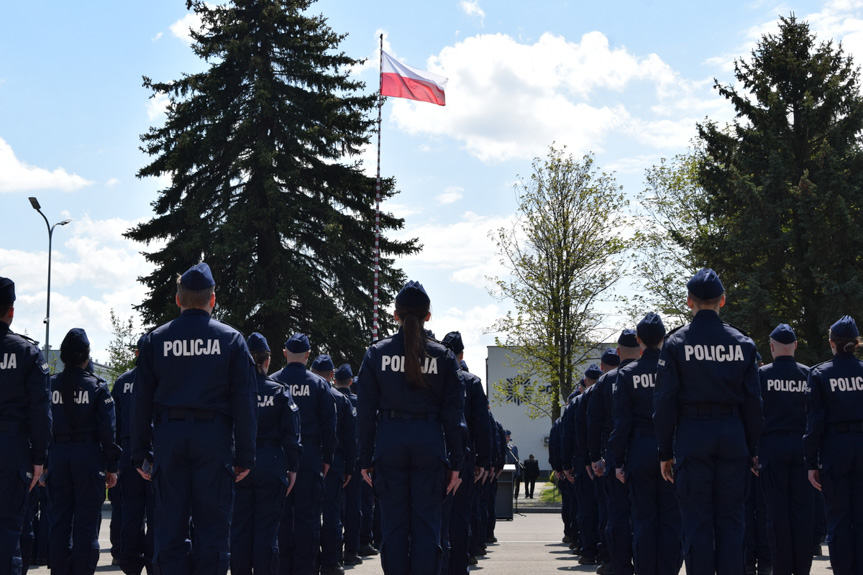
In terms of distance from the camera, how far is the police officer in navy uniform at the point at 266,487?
8.73 metres

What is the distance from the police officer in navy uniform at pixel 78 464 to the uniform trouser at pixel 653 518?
191 inches

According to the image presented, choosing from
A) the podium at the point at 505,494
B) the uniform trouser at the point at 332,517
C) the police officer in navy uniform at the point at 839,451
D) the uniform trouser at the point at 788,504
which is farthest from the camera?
the podium at the point at 505,494

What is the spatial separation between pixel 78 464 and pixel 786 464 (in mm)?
6901

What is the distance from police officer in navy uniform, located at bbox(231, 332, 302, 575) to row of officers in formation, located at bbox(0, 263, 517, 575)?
0.04 ft

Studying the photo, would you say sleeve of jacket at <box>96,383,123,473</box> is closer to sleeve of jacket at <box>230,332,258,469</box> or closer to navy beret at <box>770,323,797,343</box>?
sleeve of jacket at <box>230,332,258,469</box>

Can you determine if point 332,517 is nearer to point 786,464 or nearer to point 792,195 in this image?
point 786,464

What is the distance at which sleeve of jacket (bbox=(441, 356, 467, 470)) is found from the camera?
6.96m

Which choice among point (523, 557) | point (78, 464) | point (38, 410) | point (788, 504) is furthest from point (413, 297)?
point (523, 557)

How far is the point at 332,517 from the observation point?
11.4 meters

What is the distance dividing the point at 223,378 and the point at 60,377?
11.6 ft

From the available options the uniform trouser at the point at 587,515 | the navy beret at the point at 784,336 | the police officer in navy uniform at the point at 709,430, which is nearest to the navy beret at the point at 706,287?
the police officer in navy uniform at the point at 709,430

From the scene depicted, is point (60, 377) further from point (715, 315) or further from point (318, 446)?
point (715, 315)

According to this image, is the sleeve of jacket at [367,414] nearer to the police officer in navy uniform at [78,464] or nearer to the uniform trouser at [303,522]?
the uniform trouser at [303,522]

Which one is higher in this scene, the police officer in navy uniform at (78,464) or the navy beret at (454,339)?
the navy beret at (454,339)
